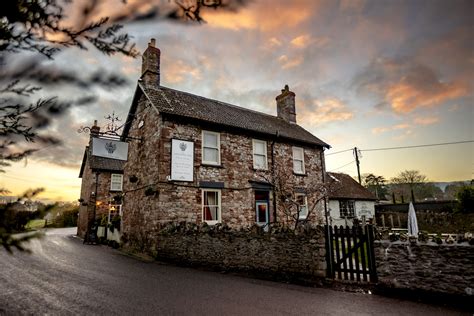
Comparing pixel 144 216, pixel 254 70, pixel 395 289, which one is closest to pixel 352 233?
pixel 395 289

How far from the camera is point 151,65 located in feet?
49.1

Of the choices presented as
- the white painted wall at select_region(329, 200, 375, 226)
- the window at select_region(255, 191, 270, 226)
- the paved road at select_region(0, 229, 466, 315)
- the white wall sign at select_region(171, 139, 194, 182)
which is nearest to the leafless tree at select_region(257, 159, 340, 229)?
the window at select_region(255, 191, 270, 226)

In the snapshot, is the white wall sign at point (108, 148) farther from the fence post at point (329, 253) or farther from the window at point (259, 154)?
the fence post at point (329, 253)

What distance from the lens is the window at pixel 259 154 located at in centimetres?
1547

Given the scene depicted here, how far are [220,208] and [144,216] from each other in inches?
148

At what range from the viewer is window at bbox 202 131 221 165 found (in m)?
13.7

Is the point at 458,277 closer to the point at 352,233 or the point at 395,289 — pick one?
the point at 395,289

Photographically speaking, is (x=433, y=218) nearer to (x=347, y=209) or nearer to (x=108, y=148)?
(x=347, y=209)

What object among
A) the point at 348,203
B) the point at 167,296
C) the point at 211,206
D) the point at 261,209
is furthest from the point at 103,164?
the point at 348,203

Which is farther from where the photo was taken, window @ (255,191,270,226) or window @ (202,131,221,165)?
window @ (255,191,270,226)

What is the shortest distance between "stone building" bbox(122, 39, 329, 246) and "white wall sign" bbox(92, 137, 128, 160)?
1287 mm

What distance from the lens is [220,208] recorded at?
13258mm

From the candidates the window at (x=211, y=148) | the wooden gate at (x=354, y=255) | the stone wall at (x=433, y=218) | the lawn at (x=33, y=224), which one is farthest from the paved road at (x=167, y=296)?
the stone wall at (x=433, y=218)

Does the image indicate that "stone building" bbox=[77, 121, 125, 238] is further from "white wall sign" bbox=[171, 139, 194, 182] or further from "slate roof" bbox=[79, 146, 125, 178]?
"white wall sign" bbox=[171, 139, 194, 182]
